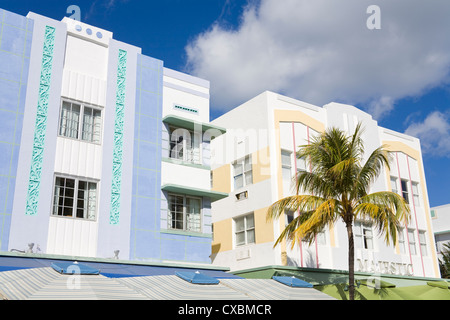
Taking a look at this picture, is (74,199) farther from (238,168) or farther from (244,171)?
(238,168)

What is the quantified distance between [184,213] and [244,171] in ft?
23.8

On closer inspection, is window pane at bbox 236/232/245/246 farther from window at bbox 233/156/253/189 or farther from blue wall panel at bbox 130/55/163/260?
blue wall panel at bbox 130/55/163/260

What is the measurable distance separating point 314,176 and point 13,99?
10.5m

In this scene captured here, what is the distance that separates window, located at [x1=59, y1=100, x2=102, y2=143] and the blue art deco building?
0.11ft

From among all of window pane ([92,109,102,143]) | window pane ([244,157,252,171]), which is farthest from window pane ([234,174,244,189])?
window pane ([92,109,102,143])

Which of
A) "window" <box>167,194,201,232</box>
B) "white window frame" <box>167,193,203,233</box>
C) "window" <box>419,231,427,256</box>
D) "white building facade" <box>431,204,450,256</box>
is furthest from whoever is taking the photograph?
"white building facade" <box>431,204,450,256</box>

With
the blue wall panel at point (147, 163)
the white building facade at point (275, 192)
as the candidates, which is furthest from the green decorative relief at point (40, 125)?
the white building facade at point (275, 192)

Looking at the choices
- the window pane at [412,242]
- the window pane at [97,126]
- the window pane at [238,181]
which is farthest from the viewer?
the window pane at [412,242]

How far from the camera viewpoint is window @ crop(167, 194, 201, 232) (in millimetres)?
18484

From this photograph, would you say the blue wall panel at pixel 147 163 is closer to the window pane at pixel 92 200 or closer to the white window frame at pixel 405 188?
the window pane at pixel 92 200

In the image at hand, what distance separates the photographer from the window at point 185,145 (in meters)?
19.4

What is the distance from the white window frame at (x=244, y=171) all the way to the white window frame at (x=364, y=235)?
237 inches

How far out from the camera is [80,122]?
17.3 meters

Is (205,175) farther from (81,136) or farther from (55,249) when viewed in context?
(55,249)
